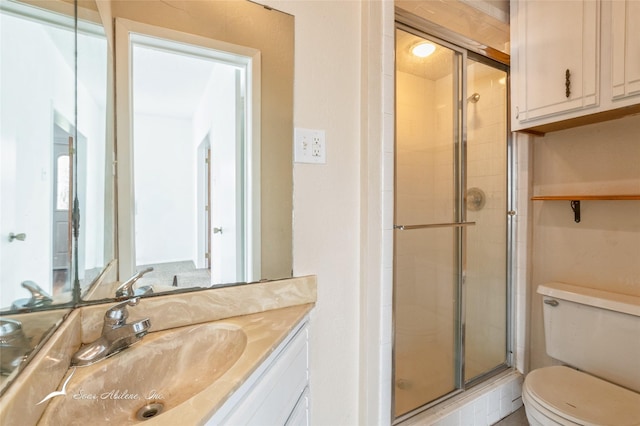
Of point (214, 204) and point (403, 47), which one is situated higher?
point (403, 47)

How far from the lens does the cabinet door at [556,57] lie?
1.21m

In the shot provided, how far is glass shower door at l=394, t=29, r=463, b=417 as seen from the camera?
1457 mm

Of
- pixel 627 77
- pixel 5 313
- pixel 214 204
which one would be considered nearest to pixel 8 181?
pixel 5 313

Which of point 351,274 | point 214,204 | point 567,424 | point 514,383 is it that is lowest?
point 514,383

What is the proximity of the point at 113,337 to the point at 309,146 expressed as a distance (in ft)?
2.70

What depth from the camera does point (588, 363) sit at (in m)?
1.32

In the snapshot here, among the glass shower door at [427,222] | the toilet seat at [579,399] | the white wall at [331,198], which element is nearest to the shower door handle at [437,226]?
the glass shower door at [427,222]

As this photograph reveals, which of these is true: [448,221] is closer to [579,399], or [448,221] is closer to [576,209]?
[576,209]

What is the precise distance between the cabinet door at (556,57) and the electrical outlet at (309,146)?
43.6 inches

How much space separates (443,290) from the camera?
1663 millimetres

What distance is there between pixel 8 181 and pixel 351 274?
101cm

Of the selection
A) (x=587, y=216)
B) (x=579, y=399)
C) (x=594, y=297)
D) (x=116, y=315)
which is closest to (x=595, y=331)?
(x=594, y=297)

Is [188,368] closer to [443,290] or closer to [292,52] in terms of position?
[292,52]

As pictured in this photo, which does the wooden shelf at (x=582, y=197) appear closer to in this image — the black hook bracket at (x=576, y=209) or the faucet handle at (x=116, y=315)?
the black hook bracket at (x=576, y=209)
